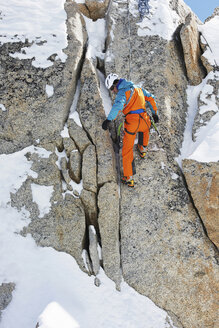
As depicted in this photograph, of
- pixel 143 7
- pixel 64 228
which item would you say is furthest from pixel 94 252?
pixel 143 7

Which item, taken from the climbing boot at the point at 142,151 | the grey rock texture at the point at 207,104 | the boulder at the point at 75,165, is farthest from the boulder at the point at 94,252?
the grey rock texture at the point at 207,104

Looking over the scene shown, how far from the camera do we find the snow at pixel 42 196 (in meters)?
7.18

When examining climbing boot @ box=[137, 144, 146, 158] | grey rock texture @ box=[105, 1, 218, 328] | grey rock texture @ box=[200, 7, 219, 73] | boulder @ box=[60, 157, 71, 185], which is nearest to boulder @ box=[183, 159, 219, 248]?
grey rock texture @ box=[105, 1, 218, 328]

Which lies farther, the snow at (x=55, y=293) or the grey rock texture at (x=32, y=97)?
the grey rock texture at (x=32, y=97)

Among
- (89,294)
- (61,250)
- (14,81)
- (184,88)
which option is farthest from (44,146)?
(184,88)

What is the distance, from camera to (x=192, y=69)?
9672 mm

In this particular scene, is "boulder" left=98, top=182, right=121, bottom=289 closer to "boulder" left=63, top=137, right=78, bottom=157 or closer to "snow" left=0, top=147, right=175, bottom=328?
"snow" left=0, top=147, right=175, bottom=328

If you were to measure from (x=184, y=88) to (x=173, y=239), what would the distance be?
5044 millimetres

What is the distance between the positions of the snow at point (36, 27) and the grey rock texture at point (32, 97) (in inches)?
9.7

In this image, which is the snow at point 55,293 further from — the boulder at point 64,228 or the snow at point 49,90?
the snow at point 49,90

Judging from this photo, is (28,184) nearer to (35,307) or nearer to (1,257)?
(1,257)

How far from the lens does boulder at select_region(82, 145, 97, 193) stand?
734cm

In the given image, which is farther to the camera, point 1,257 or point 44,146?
point 44,146

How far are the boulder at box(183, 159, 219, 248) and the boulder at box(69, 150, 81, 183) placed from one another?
9.13 feet
